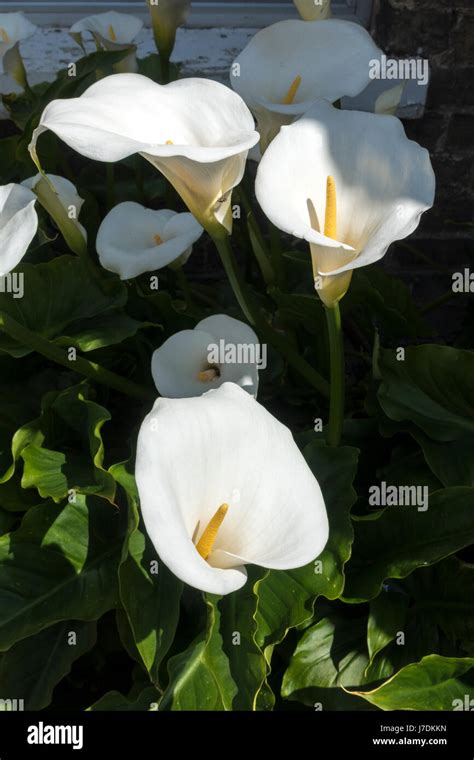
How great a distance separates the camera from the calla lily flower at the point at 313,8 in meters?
1.36

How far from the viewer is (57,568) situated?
4.09 ft

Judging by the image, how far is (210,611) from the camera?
108cm

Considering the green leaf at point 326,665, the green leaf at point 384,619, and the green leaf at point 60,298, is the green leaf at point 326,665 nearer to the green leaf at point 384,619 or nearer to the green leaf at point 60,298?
the green leaf at point 384,619

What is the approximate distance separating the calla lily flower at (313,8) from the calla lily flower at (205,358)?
525 millimetres

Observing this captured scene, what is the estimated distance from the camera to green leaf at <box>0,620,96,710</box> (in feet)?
4.25

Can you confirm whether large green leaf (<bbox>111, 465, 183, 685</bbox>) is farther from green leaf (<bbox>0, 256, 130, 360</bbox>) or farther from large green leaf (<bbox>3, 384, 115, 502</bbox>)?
green leaf (<bbox>0, 256, 130, 360</bbox>)

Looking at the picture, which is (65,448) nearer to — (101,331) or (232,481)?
(101,331)

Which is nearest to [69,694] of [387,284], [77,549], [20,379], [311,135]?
[77,549]

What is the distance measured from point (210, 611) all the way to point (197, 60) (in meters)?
1.27

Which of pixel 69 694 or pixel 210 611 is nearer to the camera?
pixel 210 611

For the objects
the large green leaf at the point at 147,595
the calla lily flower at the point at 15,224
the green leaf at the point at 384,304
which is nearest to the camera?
the calla lily flower at the point at 15,224

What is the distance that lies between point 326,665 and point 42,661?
0.44m

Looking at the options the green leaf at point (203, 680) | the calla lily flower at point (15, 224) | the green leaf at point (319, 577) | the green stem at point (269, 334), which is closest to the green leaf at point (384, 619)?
the green leaf at point (319, 577)

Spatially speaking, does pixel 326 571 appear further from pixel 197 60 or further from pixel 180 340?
pixel 197 60
